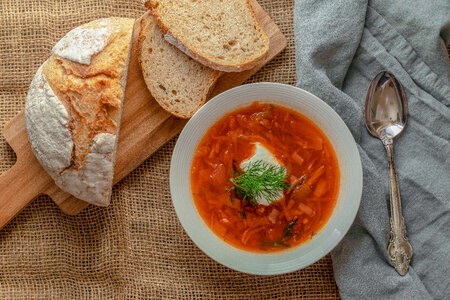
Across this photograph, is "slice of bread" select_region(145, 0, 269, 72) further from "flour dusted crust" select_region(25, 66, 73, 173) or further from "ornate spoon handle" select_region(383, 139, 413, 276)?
"ornate spoon handle" select_region(383, 139, 413, 276)

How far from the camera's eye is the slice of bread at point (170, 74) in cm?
378

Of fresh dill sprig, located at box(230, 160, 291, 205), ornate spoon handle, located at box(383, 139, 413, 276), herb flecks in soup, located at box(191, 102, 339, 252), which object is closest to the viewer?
fresh dill sprig, located at box(230, 160, 291, 205)

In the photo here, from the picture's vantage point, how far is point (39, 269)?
3891mm

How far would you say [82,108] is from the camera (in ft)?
11.3

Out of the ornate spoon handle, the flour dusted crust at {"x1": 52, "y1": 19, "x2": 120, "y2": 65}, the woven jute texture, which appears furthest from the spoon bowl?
the flour dusted crust at {"x1": 52, "y1": 19, "x2": 120, "y2": 65}

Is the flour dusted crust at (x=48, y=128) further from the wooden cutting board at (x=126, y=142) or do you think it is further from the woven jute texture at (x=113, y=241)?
the woven jute texture at (x=113, y=241)

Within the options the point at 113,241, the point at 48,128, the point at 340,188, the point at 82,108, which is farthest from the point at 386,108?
the point at 48,128

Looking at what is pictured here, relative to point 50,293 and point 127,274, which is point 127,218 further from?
point 50,293

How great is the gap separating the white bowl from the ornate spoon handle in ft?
1.35

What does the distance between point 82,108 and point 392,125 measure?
8.08 feet

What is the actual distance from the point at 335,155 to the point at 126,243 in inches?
74.3

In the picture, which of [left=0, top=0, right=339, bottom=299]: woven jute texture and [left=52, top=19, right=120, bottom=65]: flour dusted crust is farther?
[left=0, top=0, right=339, bottom=299]: woven jute texture

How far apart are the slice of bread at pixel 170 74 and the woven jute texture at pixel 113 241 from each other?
33 cm

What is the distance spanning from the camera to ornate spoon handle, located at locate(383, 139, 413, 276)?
3602 mm
